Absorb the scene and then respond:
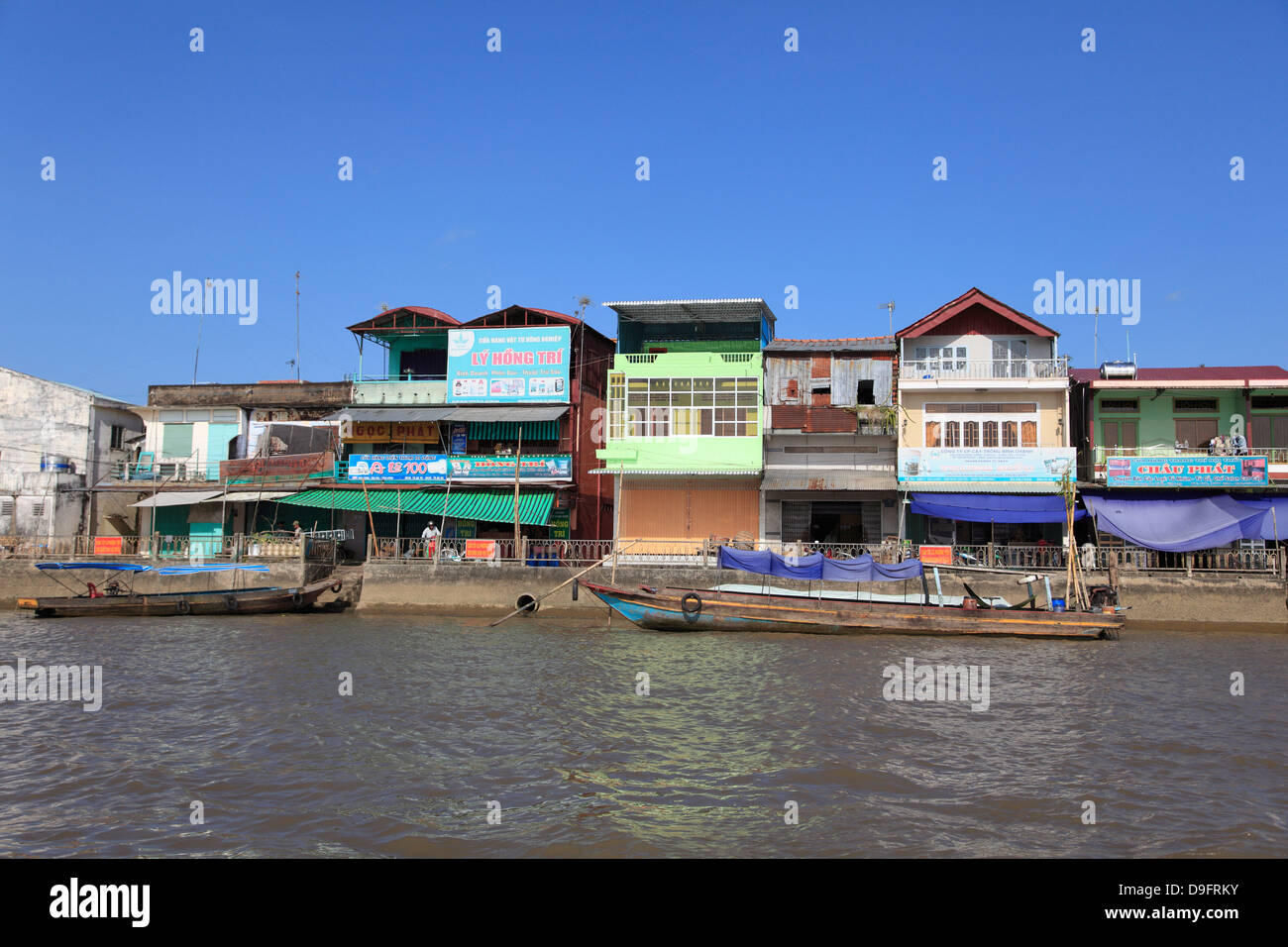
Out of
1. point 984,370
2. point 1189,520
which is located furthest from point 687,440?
point 1189,520

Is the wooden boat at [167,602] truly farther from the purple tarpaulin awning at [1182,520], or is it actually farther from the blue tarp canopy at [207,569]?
the purple tarpaulin awning at [1182,520]

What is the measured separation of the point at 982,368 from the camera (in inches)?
1287

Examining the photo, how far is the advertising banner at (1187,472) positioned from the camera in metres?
29.9

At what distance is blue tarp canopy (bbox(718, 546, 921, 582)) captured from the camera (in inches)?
1007

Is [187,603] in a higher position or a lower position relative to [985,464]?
lower

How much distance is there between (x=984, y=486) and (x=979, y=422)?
101 inches

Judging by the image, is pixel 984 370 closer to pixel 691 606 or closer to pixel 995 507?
pixel 995 507

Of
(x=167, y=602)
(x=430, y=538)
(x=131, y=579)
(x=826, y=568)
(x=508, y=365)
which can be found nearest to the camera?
(x=826, y=568)

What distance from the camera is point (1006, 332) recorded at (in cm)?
3294

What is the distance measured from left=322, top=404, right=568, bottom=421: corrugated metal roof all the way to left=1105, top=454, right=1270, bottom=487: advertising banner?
20.2 meters
